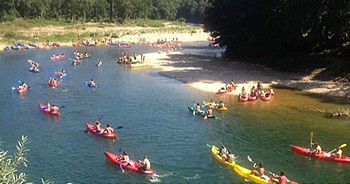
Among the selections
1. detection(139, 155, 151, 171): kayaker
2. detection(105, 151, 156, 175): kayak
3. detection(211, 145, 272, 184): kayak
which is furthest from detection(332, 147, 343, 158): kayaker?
detection(139, 155, 151, 171): kayaker

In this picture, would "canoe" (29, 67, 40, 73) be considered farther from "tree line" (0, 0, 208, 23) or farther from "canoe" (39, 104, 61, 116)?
"tree line" (0, 0, 208, 23)

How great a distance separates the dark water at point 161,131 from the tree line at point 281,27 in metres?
9.34

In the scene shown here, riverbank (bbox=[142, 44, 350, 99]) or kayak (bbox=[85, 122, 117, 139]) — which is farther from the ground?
riverbank (bbox=[142, 44, 350, 99])

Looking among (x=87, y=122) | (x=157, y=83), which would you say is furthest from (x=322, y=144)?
(x=157, y=83)

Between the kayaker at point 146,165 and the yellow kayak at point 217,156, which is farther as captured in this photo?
the yellow kayak at point 217,156

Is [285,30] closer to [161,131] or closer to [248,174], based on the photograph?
[161,131]

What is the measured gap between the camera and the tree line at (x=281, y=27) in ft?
155

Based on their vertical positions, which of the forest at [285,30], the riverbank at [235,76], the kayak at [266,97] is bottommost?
the kayak at [266,97]

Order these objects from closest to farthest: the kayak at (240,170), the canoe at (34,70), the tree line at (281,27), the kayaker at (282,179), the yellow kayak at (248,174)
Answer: the kayaker at (282,179) → the yellow kayak at (248,174) → the kayak at (240,170) → the tree line at (281,27) → the canoe at (34,70)

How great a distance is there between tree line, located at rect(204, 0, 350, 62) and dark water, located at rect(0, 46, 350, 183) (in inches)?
368

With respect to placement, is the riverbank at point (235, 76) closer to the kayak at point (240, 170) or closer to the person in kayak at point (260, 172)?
the kayak at point (240, 170)

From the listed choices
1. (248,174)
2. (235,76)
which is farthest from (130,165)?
(235,76)

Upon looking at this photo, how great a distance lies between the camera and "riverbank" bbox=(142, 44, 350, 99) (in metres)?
47.5

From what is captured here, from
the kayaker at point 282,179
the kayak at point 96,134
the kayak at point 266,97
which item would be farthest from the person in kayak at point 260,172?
the kayak at point 266,97
